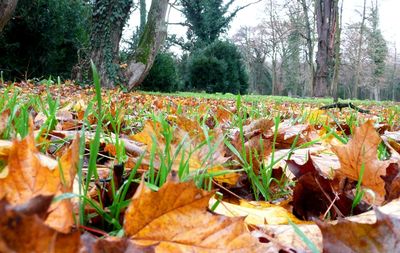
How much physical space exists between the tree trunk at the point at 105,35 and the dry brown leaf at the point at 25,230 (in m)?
11.4

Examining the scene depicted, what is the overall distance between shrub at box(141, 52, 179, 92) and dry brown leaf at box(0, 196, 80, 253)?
61.2 ft

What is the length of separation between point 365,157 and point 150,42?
485 inches

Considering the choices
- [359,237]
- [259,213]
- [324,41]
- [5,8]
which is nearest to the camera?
[359,237]

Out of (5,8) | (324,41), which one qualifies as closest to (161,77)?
(324,41)

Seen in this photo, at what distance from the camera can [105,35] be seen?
37.2 feet

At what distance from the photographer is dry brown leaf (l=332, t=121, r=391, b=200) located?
0.92 metres

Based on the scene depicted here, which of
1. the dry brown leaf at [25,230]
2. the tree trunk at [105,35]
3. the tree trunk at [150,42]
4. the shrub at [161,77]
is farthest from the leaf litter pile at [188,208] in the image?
the shrub at [161,77]

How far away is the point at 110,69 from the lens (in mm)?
11539

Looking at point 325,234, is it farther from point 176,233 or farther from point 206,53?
point 206,53

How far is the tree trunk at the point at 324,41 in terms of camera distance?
2038cm

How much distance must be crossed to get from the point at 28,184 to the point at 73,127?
115cm

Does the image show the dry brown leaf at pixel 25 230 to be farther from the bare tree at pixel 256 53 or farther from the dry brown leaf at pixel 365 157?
the bare tree at pixel 256 53

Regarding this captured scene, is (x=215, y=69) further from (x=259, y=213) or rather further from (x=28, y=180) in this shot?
(x=28, y=180)

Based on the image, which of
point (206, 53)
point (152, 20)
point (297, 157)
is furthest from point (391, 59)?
point (297, 157)
